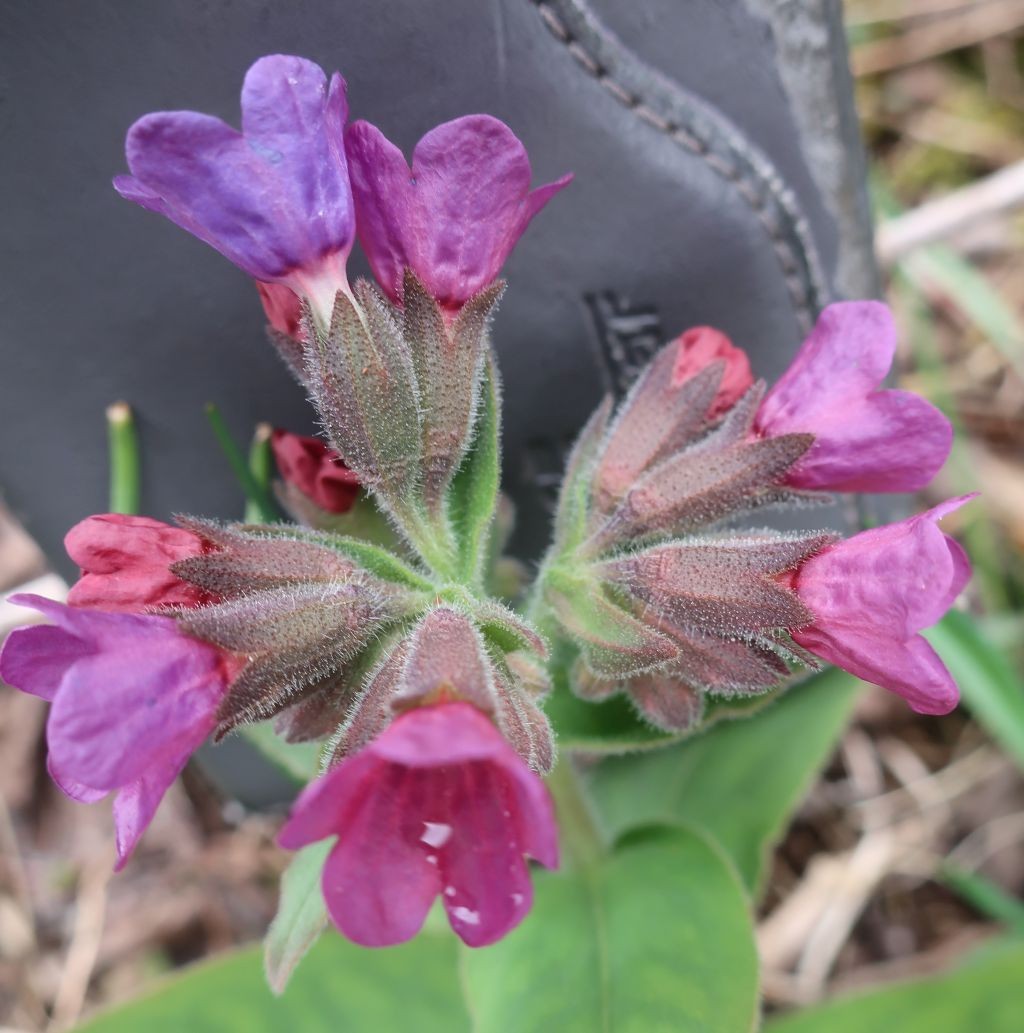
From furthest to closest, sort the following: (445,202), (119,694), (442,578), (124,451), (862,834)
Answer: (862,834)
(124,451)
(442,578)
(445,202)
(119,694)

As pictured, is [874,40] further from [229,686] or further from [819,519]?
[229,686]

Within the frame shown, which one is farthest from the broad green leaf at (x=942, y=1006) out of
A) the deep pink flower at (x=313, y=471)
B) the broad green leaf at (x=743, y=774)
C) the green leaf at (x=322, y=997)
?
the deep pink flower at (x=313, y=471)

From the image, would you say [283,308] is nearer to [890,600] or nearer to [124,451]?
[124,451]

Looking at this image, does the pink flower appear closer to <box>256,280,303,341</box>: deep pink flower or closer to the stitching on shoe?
<box>256,280,303,341</box>: deep pink flower

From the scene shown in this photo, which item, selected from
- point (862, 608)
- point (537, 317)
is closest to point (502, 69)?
point (537, 317)

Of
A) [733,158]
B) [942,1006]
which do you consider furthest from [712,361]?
[942,1006]

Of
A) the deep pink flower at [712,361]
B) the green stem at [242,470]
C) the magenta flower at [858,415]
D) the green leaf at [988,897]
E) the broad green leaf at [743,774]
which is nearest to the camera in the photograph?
the magenta flower at [858,415]

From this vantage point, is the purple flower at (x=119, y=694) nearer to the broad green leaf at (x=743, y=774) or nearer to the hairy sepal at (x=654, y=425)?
the hairy sepal at (x=654, y=425)
